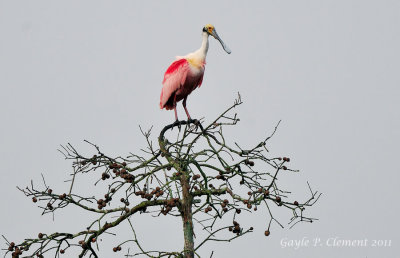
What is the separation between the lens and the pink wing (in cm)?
1205

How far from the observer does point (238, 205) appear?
781cm

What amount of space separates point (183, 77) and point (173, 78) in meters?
0.20

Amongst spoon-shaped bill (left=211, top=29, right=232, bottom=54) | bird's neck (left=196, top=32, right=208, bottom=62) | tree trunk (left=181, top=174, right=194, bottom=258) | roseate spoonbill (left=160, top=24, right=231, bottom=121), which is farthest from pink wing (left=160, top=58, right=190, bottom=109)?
tree trunk (left=181, top=174, right=194, bottom=258)

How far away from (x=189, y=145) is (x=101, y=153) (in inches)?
38.2

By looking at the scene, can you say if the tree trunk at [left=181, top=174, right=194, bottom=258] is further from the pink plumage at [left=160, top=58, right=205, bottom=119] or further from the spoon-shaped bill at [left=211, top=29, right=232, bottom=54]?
the spoon-shaped bill at [left=211, top=29, right=232, bottom=54]

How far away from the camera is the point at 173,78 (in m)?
12.1

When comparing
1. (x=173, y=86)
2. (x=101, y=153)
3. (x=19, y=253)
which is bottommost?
(x=19, y=253)

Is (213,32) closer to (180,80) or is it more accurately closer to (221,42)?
(221,42)

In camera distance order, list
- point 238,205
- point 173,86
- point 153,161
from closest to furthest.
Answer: point 238,205 < point 153,161 < point 173,86

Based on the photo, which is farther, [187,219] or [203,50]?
[203,50]

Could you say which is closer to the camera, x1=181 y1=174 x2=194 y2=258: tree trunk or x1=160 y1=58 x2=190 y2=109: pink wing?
x1=181 y1=174 x2=194 y2=258: tree trunk

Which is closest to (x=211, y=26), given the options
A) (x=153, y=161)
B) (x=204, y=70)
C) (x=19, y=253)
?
(x=204, y=70)

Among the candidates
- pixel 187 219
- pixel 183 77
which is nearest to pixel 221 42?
pixel 183 77

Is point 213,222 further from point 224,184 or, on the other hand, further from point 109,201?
point 109,201
